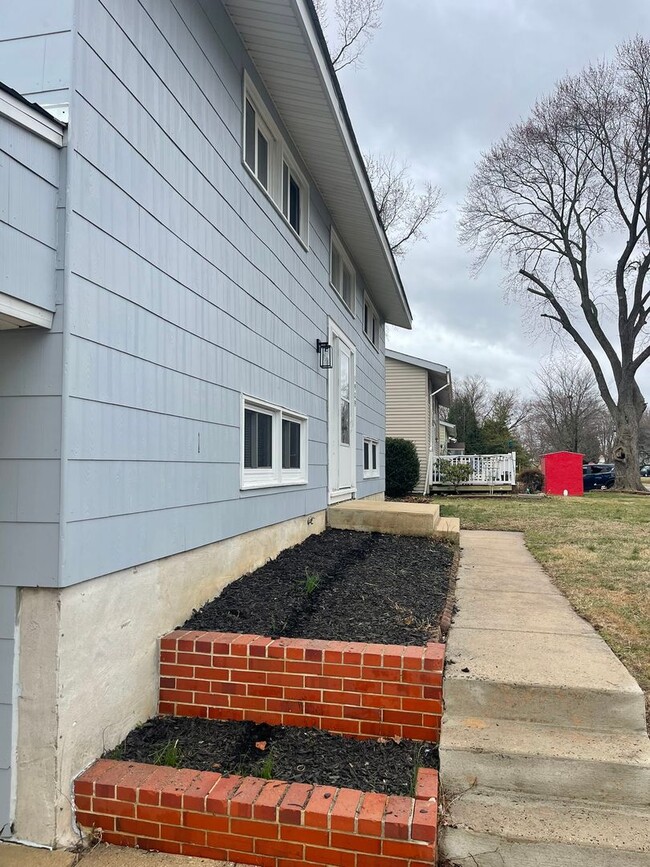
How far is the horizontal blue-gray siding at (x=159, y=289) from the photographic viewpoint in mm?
2520

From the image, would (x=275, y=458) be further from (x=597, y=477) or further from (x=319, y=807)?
(x=597, y=477)

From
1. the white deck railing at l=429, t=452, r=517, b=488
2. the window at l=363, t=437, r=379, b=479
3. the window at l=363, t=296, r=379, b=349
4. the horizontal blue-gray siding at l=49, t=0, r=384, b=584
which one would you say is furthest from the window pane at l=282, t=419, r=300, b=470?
the white deck railing at l=429, t=452, r=517, b=488

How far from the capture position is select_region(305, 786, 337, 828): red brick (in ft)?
7.25

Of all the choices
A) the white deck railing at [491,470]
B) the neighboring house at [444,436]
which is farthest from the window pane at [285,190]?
the neighboring house at [444,436]

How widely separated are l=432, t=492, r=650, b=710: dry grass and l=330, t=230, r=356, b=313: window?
4376mm

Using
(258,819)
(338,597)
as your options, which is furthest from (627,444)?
(258,819)

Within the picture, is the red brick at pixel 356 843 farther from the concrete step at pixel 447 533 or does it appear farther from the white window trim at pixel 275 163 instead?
the concrete step at pixel 447 533

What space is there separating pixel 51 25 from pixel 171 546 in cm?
243

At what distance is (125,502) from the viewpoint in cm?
280

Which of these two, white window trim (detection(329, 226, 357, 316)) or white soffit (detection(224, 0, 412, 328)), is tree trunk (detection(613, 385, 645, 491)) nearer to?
white window trim (detection(329, 226, 357, 316))

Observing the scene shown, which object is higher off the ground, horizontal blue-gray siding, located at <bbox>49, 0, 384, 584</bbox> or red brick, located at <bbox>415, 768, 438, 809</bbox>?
horizontal blue-gray siding, located at <bbox>49, 0, 384, 584</bbox>

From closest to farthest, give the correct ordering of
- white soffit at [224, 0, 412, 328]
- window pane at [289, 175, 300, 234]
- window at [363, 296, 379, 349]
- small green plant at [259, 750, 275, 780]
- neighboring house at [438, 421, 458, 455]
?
small green plant at [259, 750, 275, 780] → white soffit at [224, 0, 412, 328] → window pane at [289, 175, 300, 234] → window at [363, 296, 379, 349] → neighboring house at [438, 421, 458, 455]

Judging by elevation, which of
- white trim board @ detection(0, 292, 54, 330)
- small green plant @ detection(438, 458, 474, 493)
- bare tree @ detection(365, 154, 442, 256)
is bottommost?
small green plant @ detection(438, 458, 474, 493)

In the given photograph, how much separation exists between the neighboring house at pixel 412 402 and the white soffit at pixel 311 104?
11.4 meters
